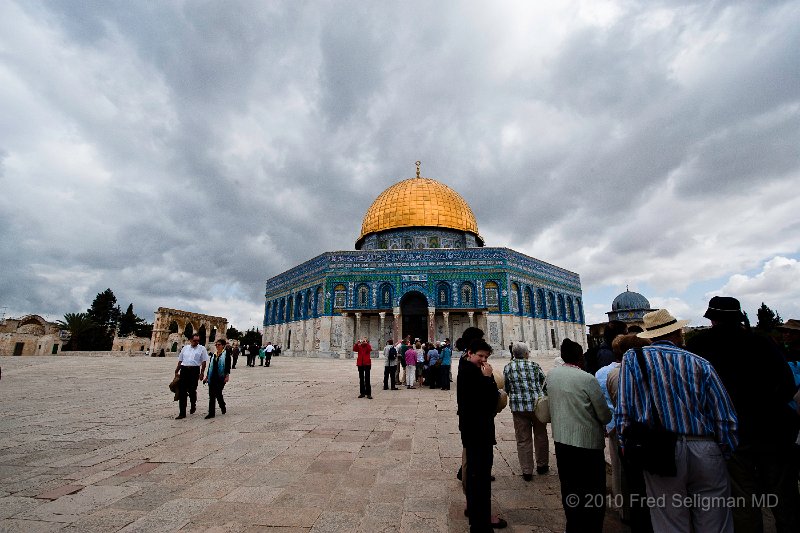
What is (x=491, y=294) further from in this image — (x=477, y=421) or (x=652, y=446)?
(x=652, y=446)

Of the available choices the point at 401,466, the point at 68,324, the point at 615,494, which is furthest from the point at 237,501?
the point at 68,324

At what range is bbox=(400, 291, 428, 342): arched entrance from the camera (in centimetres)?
2897

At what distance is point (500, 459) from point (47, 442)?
6002 millimetres

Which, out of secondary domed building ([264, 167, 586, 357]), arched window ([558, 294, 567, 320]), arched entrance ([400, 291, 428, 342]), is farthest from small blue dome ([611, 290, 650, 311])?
arched entrance ([400, 291, 428, 342])

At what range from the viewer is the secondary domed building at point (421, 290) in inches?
1132

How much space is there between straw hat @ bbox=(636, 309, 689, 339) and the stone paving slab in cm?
154

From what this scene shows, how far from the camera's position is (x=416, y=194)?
34156 mm

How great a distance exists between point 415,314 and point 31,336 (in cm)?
3221

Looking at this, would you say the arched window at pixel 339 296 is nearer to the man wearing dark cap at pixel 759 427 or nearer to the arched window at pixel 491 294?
the arched window at pixel 491 294

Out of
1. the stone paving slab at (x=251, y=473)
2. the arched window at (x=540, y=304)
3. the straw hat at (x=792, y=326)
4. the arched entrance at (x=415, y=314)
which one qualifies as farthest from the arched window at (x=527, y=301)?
the straw hat at (x=792, y=326)

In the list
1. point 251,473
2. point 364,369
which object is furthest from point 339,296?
point 251,473

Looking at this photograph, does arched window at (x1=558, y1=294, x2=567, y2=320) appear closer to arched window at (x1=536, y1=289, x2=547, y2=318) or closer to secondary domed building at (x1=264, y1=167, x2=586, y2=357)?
secondary domed building at (x1=264, y1=167, x2=586, y2=357)

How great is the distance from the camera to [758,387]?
2.46m

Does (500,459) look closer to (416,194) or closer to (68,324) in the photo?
(416,194)
